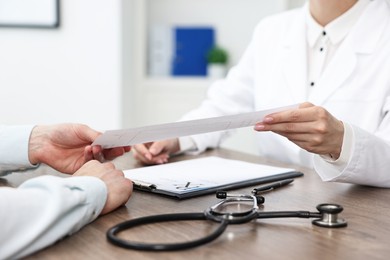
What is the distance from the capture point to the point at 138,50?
131 inches

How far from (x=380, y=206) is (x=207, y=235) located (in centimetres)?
43

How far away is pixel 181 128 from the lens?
1.09 m

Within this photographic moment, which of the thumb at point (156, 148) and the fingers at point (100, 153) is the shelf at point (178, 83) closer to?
the thumb at point (156, 148)

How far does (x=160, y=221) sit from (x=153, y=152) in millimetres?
562

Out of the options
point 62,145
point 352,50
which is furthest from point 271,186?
point 352,50

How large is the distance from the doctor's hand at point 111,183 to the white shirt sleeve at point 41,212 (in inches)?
2.5

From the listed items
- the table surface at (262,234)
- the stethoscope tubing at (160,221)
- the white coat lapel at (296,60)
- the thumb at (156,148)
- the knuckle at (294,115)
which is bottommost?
the table surface at (262,234)

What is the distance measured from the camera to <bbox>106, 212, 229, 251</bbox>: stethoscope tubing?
764 millimetres

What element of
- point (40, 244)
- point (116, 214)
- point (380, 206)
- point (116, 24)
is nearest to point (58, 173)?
point (116, 214)

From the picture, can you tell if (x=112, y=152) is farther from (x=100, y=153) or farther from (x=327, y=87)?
(x=327, y=87)

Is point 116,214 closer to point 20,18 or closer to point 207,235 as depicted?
point 207,235

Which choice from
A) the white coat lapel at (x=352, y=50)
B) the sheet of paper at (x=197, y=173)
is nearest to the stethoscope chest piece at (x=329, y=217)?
the sheet of paper at (x=197, y=173)

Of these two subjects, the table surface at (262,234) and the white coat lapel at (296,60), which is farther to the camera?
the white coat lapel at (296,60)

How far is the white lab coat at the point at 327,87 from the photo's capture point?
1.26 meters
